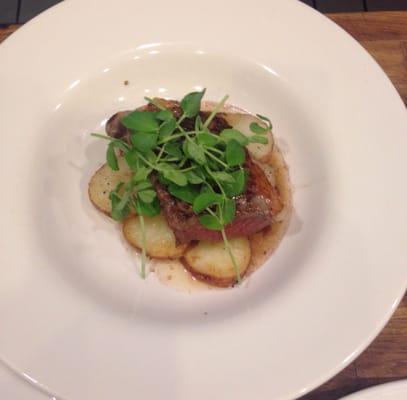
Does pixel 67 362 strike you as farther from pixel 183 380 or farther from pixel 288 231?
pixel 288 231

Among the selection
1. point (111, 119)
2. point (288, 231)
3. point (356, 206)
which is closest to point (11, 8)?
point (111, 119)

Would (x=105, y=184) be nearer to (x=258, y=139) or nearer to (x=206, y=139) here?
(x=206, y=139)

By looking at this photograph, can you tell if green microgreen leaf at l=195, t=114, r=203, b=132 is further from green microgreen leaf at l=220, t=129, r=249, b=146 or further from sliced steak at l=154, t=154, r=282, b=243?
sliced steak at l=154, t=154, r=282, b=243

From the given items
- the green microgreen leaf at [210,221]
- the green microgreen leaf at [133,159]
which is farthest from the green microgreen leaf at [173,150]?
the green microgreen leaf at [210,221]

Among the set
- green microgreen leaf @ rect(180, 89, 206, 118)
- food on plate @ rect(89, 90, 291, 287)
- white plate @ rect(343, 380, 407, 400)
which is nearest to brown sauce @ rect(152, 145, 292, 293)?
food on plate @ rect(89, 90, 291, 287)

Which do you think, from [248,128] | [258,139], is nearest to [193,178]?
[258,139]

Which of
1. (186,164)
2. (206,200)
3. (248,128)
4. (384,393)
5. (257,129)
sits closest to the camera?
(384,393)
